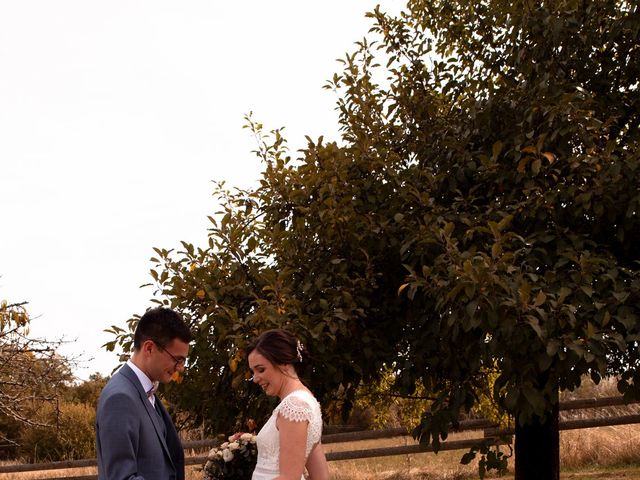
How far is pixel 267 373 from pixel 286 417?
0.27 meters

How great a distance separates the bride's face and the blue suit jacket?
0.91 meters

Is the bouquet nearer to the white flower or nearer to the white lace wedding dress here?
the white flower

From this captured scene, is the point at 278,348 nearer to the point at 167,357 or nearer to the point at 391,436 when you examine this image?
the point at 167,357

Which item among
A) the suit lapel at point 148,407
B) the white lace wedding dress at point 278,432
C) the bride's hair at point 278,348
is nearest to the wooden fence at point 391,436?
the white lace wedding dress at point 278,432

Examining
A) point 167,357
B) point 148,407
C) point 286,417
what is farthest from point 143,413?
point 286,417

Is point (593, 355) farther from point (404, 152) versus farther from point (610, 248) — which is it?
point (404, 152)

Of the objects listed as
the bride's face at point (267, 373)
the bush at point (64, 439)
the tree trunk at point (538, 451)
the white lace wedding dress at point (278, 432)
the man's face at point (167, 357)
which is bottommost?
the bush at point (64, 439)

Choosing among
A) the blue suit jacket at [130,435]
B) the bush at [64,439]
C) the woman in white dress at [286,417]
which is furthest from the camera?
the bush at [64,439]

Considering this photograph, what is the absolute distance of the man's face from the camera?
3977 millimetres

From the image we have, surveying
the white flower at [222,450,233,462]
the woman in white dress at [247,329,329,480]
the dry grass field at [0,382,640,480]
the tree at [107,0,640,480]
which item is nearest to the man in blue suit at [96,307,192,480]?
the woman in white dress at [247,329,329,480]

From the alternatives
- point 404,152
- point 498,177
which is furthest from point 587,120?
point 404,152

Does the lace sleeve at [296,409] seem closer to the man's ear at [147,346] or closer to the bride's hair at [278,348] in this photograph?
the bride's hair at [278,348]

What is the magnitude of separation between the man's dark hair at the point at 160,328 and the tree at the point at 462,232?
3728 mm

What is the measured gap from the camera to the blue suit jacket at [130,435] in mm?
3656
